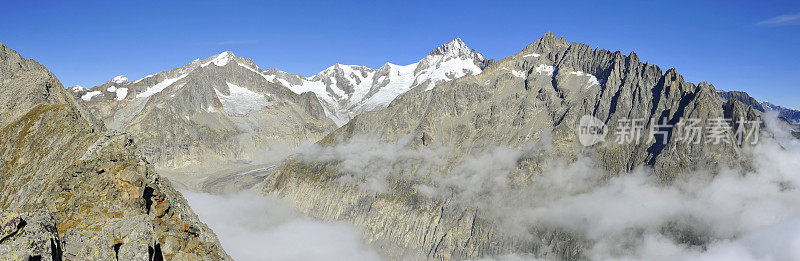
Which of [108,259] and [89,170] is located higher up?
[89,170]

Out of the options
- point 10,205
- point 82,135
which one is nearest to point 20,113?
point 82,135

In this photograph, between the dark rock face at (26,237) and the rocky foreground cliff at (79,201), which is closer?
the dark rock face at (26,237)

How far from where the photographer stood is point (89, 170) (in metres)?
34.0

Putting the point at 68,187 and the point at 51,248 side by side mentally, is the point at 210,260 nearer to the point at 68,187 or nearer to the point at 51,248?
the point at 68,187

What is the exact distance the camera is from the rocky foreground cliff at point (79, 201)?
17.9 meters

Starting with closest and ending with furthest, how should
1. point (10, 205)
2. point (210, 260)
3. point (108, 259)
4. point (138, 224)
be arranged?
point (108, 259) < point (138, 224) < point (210, 260) < point (10, 205)

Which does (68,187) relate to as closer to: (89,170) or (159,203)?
(89,170)

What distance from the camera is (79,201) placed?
1181 inches

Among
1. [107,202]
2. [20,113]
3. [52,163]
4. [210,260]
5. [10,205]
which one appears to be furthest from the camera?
[20,113]

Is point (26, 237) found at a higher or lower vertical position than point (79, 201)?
lower

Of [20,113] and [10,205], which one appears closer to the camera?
[10,205]

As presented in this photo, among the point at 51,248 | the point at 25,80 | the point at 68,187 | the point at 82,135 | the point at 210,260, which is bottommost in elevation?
the point at 210,260

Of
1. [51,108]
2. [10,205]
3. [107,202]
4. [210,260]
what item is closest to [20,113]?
[51,108]

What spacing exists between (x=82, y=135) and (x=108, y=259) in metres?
32.4
